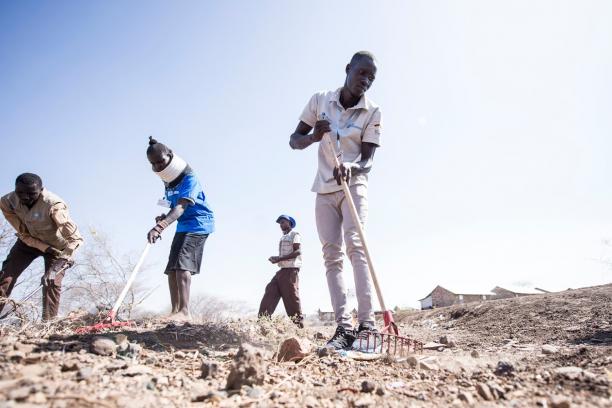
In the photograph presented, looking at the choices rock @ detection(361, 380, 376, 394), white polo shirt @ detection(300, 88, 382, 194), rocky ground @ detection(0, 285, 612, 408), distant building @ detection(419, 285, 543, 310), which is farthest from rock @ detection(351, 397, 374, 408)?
distant building @ detection(419, 285, 543, 310)

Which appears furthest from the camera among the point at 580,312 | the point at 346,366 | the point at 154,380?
the point at 580,312

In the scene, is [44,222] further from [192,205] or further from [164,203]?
[192,205]

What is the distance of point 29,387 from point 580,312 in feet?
22.1

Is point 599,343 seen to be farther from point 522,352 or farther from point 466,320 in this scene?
point 466,320

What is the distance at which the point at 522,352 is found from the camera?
3312mm

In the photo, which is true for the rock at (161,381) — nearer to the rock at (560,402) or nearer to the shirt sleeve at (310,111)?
the rock at (560,402)

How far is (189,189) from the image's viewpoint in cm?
392

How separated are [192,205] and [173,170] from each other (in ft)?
1.43

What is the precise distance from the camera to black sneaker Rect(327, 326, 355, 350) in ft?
8.82

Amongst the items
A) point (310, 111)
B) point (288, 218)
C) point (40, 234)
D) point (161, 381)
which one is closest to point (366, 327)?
point (161, 381)

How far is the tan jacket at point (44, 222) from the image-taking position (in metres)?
4.04

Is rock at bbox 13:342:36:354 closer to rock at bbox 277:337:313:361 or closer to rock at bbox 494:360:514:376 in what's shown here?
rock at bbox 277:337:313:361

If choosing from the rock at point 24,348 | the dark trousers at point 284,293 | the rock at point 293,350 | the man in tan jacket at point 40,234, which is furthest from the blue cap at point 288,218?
the rock at point 24,348

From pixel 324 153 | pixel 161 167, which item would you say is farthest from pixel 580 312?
pixel 161 167
